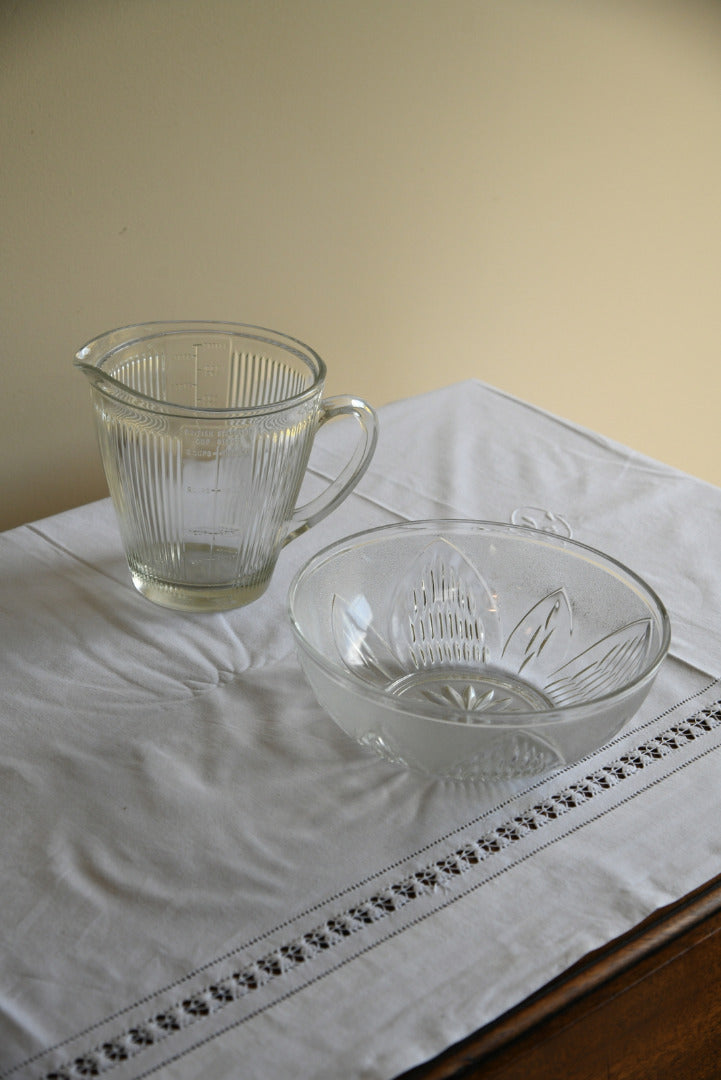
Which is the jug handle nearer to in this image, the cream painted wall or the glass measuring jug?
the glass measuring jug

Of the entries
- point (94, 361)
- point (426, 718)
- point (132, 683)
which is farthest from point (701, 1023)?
point (94, 361)

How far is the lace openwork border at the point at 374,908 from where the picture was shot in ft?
1.30

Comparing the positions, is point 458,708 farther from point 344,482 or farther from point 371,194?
point 371,194

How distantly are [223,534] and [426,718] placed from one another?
0.22 metres

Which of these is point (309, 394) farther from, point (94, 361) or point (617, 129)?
point (617, 129)

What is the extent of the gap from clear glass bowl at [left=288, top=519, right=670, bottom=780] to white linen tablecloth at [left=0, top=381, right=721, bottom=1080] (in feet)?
0.13

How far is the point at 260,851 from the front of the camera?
1.59ft

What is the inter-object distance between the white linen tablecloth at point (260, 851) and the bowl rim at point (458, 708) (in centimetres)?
6

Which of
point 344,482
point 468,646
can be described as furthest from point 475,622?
point 344,482

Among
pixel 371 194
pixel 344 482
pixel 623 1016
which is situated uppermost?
pixel 371 194

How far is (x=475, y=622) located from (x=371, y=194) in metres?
0.71

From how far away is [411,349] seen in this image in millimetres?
1345

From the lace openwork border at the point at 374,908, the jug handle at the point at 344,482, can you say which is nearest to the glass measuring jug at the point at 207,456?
the jug handle at the point at 344,482

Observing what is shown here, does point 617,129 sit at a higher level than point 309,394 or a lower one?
higher
